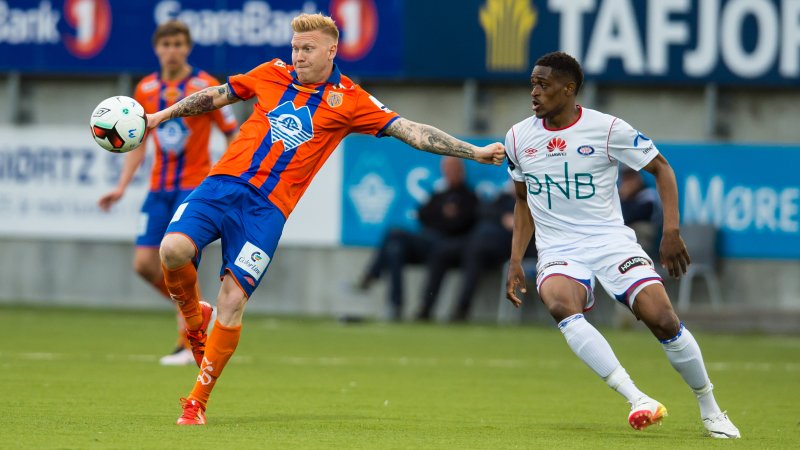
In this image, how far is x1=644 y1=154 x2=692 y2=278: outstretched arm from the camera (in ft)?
25.1

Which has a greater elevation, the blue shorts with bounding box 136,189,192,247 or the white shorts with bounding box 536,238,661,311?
the white shorts with bounding box 536,238,661,311

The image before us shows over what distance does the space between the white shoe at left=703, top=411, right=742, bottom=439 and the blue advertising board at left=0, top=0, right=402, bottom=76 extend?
11.0 meters

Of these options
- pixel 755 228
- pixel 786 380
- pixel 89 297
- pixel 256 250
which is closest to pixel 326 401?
pixel 256 250

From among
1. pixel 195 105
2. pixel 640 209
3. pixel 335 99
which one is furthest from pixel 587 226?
pixel 640 209

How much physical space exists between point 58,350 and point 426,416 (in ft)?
17.2

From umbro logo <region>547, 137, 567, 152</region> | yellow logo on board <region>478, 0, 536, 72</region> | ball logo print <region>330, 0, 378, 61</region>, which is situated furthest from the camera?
ball logo print <region>330, 0, 378, 61</region>

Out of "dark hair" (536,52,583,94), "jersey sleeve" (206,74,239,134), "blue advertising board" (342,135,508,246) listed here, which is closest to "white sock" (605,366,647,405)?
"dark hair" (536,52,583,94)

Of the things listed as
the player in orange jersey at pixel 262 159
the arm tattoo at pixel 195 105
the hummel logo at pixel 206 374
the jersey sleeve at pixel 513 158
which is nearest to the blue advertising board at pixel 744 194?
the jersey sleeve at pixel 513 158

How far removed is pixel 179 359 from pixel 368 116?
409 cm

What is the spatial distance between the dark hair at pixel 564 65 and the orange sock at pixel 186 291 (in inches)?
90.0

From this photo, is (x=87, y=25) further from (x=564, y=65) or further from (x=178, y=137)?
(x=564, y=65)

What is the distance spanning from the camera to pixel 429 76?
18391mm

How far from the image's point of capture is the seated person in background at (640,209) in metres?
16.7

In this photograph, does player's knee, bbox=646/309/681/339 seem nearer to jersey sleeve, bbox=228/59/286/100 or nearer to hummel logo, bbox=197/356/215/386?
hummel logo, bbox=197/356/215/386
